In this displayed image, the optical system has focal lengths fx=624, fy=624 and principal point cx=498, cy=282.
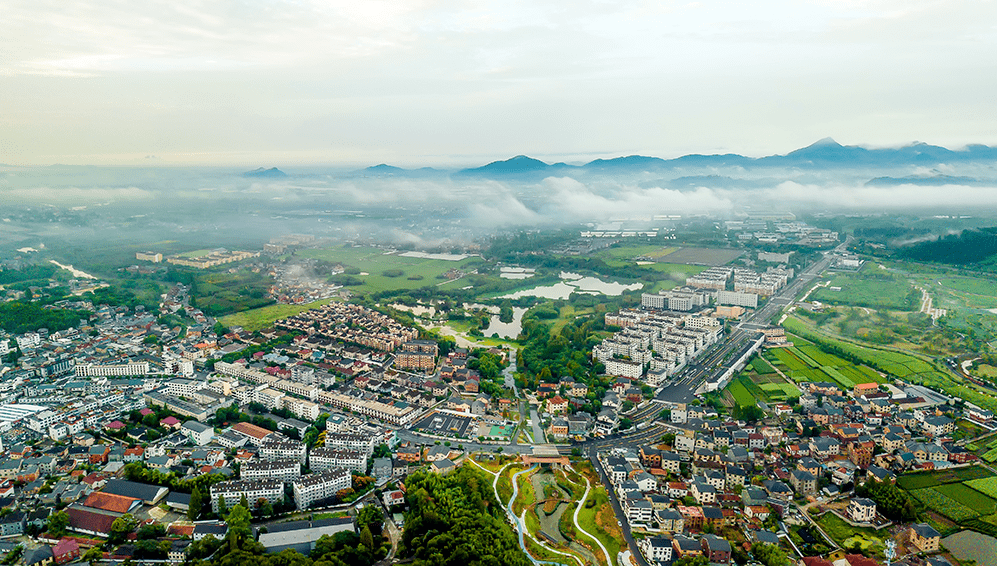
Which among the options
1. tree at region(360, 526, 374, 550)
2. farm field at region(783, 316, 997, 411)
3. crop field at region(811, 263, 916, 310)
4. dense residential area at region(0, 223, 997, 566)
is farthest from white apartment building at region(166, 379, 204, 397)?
crop field at region(811, 263, 916, 310)

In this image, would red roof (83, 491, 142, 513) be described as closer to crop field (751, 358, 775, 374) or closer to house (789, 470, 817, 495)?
house (789, 470, 817, 495)

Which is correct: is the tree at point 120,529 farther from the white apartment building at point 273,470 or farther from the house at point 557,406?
the house at point 557,406

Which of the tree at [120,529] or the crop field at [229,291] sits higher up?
the crop field at [229,291]

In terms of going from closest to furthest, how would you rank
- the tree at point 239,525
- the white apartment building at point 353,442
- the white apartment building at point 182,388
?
the tree at point 239,525 → the white apartment building at point 353,442 → the white apartment building at point 182,388

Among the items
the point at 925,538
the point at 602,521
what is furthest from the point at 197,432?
the point at 925,538

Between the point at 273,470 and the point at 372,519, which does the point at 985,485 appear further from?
the point at 273,470

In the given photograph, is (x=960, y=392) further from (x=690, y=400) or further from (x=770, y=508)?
(x=770, y=508)

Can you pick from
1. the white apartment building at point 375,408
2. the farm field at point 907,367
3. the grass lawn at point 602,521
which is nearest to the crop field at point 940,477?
the farm field at point 907,367
